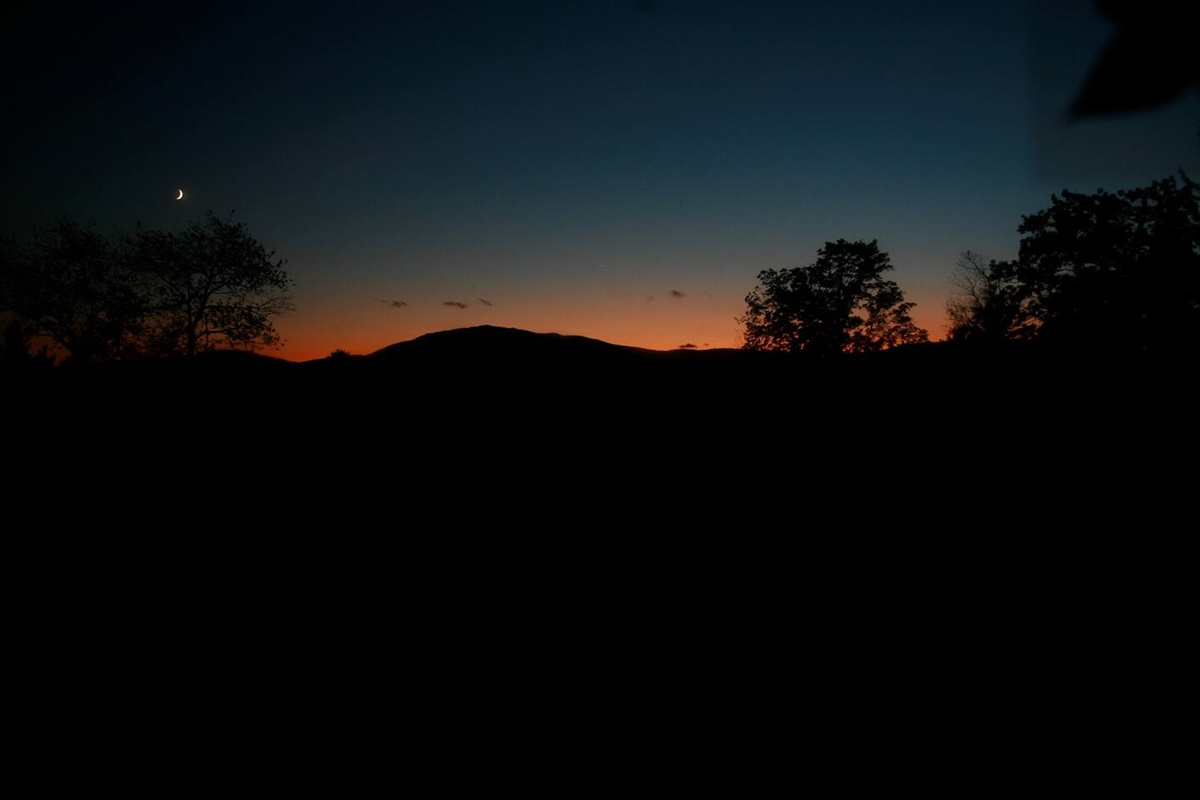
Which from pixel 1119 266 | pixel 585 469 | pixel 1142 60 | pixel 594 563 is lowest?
pixel 594 563

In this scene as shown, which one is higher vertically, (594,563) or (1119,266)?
(1119,266)

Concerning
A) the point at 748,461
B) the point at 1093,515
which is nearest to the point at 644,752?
the point at 748,461

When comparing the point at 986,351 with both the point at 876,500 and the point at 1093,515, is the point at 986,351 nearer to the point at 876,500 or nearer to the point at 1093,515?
the point at 1093,515

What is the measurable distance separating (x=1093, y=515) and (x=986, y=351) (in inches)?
118

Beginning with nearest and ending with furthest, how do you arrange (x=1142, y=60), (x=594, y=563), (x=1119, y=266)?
(x=1142, y=60), (x=594, y=563), (x=1119, y=266)

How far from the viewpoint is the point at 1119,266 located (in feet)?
63.5

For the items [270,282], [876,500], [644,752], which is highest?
[270,282]

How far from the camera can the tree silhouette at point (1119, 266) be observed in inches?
719

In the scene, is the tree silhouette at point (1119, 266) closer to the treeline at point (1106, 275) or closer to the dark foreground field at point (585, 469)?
the treeline at point (1106, 275)

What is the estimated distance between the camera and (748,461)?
5.82 meters

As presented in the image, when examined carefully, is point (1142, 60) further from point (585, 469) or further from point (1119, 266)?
point (1119, 266)

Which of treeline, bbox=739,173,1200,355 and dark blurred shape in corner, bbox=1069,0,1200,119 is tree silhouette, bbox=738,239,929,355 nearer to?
treeline, bbox=739,173,1200,355

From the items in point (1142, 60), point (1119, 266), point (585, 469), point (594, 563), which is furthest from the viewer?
point (1119, 266)

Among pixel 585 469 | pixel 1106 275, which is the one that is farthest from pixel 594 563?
pixel 1106 275
